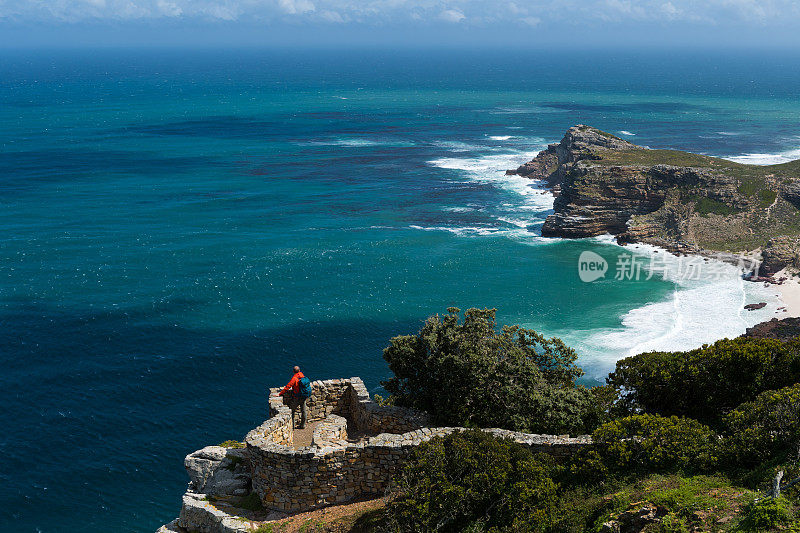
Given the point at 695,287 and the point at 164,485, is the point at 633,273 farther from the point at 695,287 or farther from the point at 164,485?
the point at 164,485

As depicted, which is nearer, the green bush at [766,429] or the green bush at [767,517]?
the green bush at [767,517]

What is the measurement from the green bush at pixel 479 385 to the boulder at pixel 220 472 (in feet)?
21.4

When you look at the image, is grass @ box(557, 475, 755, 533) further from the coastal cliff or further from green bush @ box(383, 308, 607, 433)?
the coastal cliff

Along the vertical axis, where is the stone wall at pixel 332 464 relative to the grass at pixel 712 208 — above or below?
below

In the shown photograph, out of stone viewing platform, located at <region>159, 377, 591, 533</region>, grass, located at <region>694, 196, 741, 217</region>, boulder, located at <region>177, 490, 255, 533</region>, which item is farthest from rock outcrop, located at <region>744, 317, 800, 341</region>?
boulder, located at <region>177, 490, 255, 533</region>

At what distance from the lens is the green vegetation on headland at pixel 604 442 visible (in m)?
19.4

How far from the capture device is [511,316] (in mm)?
69062

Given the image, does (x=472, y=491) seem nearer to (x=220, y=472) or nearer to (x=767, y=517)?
(x=767, y=517)

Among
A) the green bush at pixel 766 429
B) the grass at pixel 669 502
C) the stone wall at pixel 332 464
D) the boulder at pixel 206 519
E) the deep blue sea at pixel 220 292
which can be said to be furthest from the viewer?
the deep blue sea at pixel 220 292

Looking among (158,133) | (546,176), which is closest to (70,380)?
(546,176)

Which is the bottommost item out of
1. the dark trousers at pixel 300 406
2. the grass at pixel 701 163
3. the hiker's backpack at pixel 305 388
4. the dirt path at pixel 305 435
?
the dirt path at pixel 305 435

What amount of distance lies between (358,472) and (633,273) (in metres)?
66.4

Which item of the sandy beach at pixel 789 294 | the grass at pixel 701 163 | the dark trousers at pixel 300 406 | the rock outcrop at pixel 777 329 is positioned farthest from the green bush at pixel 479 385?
the grass at pixel 701 163

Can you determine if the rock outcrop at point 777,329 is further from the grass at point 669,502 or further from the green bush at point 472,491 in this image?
the green bush at point 472,491
